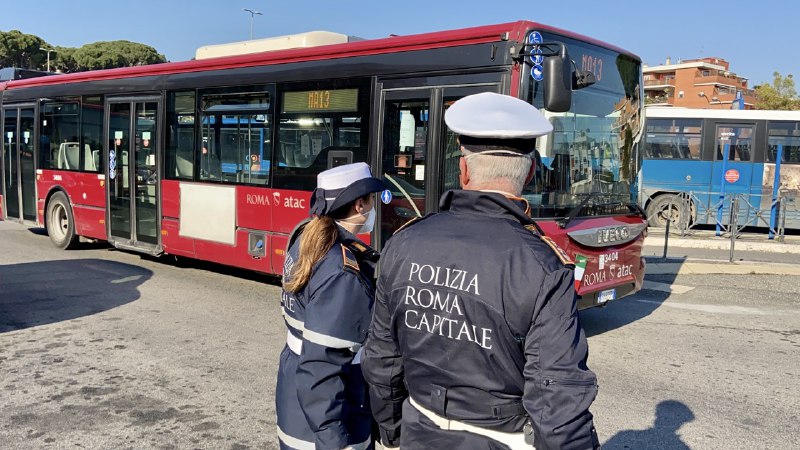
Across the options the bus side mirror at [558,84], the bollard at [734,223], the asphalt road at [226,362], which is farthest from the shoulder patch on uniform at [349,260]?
the bollard at [734,223]

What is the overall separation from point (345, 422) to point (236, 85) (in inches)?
294

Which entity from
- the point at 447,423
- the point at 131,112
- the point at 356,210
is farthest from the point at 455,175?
the point at 131,112

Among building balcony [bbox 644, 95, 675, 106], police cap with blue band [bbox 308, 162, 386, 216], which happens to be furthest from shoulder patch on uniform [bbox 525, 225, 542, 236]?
building balcony [bbox 644, 95, 675, 106]

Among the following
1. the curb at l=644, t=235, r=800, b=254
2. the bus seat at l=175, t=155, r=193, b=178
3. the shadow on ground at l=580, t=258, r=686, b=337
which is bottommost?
the shadow on ground at l=580, t=258, r=686, b=337

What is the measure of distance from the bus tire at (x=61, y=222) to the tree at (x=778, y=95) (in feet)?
146

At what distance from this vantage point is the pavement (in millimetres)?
11875

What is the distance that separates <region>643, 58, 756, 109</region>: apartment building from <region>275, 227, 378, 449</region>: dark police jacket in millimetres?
85470

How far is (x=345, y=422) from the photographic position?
2.49m

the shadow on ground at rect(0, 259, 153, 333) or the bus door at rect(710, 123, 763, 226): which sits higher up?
the bus door at rect(710, 123, 763, 226)

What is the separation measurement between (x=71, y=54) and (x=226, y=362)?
6166cm

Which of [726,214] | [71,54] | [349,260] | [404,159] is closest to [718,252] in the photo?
[726,214]

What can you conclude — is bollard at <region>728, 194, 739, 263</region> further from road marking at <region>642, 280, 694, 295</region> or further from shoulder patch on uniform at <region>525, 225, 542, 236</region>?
shoulder patch on uniform at <region>525, 225, 542, 236</region>

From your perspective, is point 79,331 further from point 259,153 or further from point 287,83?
point 287,83

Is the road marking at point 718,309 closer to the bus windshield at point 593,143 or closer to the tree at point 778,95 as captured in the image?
the bus windshield at point 593,143
